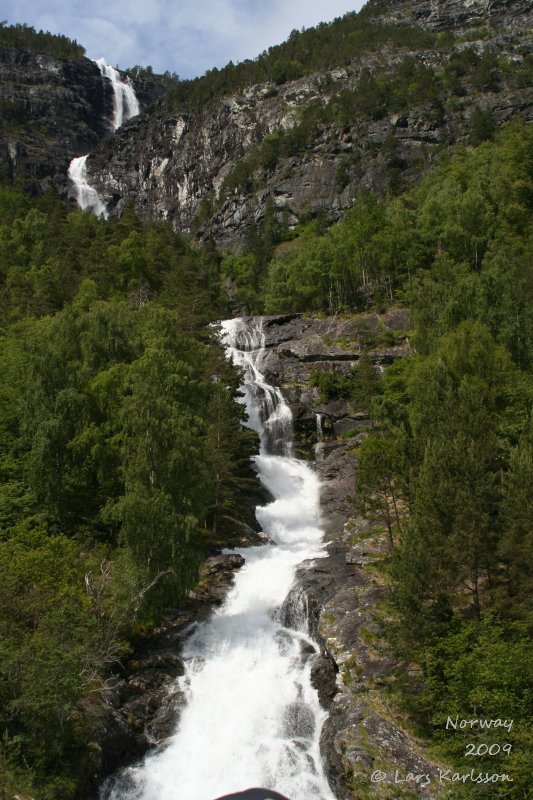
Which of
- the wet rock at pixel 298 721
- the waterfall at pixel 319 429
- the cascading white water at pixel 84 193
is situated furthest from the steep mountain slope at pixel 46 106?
the wet rock at pixel 298 721

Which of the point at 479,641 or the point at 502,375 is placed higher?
the point at 502,375

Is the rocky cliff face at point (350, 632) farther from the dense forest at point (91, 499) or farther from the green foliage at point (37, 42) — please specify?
the green foliage at point (37, 42)

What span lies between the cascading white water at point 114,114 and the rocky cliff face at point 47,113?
178cm

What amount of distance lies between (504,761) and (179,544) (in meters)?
13.9

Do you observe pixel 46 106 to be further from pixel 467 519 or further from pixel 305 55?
pixel 467 519

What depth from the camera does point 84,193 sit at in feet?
404

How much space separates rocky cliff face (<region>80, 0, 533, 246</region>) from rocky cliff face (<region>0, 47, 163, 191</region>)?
8.82 metres

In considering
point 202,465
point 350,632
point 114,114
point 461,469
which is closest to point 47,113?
point 114,114

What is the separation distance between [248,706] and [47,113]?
144 metres

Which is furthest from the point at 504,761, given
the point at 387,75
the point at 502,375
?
the point at 387,75

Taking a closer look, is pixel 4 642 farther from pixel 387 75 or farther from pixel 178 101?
pixel 178 101

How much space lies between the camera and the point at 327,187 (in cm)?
10088

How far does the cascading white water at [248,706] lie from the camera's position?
19156mm

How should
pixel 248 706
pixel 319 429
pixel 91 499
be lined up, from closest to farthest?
pixel 248 706 → pixel 91 499 → pixel 319 429
